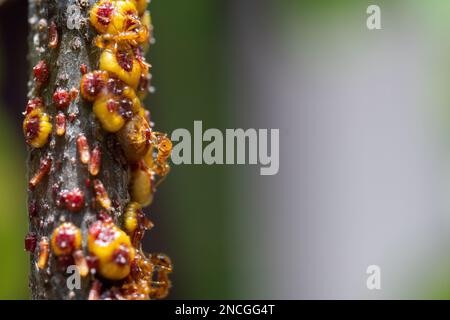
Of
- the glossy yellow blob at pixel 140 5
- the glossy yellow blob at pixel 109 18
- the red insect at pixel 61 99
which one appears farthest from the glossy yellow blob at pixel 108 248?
the glossy yellow blob at pixel 140 5

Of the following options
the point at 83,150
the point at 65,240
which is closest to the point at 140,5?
the point at 83,150

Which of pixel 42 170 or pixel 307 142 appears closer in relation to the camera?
pixel 42 170

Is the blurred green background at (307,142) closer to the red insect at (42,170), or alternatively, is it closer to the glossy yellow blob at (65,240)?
the red insect at (42,170)

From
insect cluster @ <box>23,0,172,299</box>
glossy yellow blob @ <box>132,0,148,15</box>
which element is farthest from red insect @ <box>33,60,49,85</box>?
glossy yellow blob @ <box>132,0,148,15</box>

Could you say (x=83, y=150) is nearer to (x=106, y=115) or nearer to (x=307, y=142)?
(x=106, y=115)

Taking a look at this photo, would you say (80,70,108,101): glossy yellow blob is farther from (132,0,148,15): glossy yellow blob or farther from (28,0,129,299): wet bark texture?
(132,0,148,15): glossy yellow blob

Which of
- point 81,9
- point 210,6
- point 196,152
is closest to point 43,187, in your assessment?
point 81,9
